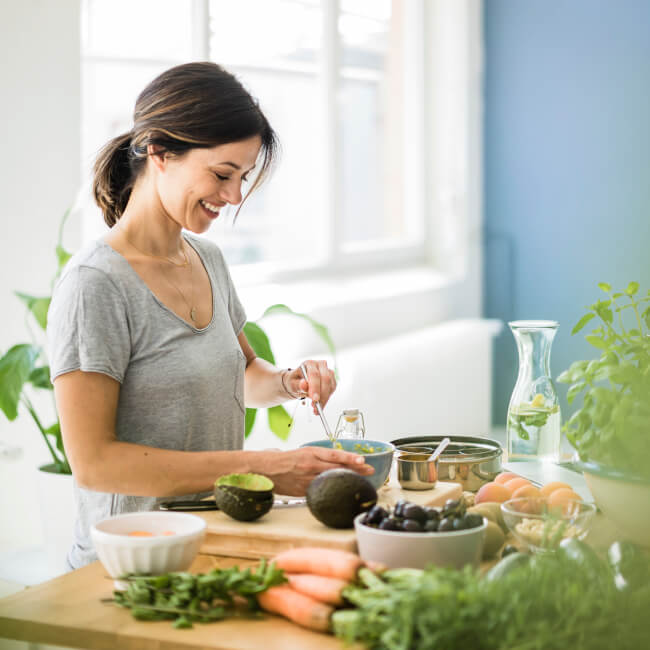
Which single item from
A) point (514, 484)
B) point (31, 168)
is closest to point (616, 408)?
point (514, 484)

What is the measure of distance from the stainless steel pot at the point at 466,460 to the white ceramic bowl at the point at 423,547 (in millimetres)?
412

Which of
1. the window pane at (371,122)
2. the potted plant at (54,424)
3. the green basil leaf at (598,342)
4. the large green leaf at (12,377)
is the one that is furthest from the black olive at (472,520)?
the window pane at (371,122)

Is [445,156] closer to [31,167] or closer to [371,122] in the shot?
[371,122]

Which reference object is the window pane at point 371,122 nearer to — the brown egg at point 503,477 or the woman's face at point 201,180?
the woman's face at point 201,180

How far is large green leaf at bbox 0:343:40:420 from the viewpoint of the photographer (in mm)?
2057

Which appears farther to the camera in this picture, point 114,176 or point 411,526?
point 114,176

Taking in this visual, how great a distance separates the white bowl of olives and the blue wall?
11.1ft

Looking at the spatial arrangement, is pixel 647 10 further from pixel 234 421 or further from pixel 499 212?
pixel 234 421

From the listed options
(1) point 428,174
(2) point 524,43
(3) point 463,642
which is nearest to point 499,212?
(1) point 428,174

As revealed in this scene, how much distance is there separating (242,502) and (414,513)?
0.83ft

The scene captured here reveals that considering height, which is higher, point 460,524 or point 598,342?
point 598,342

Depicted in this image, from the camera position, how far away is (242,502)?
120cm

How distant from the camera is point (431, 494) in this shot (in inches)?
52.6

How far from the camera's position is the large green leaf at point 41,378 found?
2.16 metres
